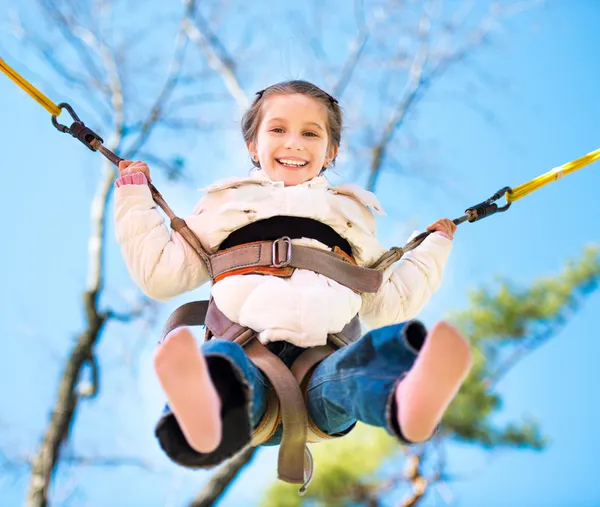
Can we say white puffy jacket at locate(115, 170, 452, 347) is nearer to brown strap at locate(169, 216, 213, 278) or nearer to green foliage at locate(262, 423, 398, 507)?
brown strap at locate(169, 216, 213, 278)

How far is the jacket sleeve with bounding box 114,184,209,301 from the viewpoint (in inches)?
84.4

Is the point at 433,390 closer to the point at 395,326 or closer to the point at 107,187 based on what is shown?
the point at 395,326

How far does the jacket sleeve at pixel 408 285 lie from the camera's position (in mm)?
2293

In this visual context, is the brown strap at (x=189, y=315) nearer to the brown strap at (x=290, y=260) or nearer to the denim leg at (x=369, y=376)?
the brown strap at (x=290, y=260)

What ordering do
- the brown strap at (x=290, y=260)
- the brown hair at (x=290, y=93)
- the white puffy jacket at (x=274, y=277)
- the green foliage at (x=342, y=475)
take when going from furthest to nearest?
the green foliage at (x=342, y=475), the brown hair at (x=290, y=93), the brown strap at (x=290, y=260), the white puffy jacket at (x=274, y=277)

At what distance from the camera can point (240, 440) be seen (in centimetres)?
160

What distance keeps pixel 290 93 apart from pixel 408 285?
0.66m

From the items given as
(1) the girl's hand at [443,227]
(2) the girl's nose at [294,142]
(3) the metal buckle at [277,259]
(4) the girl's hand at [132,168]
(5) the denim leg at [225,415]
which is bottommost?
(5) the denim leg at [225,415]

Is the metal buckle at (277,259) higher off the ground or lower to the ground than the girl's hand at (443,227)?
lower

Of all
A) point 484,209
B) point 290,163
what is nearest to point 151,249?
point 290,163

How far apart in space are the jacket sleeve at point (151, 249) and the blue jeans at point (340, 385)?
494mm

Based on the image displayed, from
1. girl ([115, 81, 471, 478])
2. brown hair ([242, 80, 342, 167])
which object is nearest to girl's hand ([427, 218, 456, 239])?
girl ([115, 81, 471, 478])

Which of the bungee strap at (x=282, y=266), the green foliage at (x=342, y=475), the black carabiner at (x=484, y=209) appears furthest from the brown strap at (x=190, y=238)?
the green foliage at (x=342, y=475)

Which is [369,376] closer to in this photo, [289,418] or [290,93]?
[289,418]
